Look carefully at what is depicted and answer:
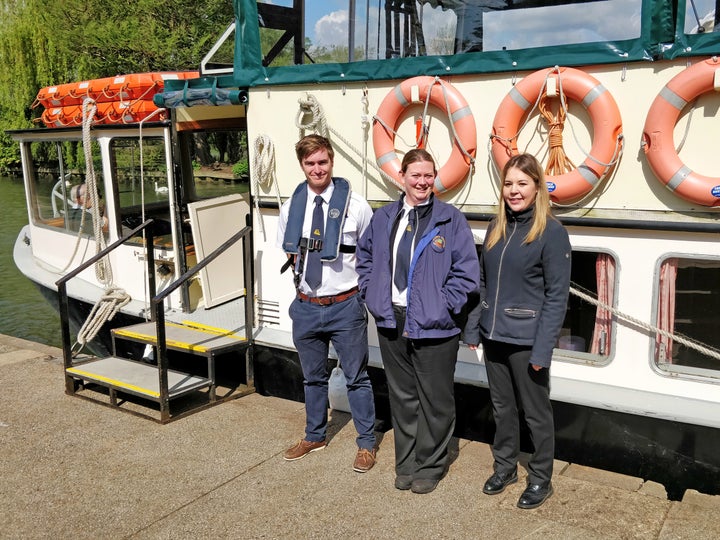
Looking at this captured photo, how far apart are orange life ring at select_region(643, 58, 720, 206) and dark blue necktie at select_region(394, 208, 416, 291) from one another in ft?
4.34

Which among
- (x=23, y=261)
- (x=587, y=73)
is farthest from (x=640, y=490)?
(x=23, y=261)

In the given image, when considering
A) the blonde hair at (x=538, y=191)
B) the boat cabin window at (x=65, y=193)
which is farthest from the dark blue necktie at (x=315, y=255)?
the boat cabin window at (x=65, y=193)

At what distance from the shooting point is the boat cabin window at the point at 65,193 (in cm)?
672

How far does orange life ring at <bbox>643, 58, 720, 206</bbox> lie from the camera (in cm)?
351

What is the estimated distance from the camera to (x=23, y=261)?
320 inches

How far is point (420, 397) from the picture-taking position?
3.60 m

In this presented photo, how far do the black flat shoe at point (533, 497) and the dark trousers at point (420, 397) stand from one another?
451 mm

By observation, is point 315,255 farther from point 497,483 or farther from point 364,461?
point 497,483

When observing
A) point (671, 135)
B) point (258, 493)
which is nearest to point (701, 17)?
point (671, 135)

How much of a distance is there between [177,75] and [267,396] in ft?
11.0

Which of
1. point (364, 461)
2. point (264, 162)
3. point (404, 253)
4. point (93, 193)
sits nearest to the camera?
point (404, 253)

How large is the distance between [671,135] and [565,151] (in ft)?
1.92

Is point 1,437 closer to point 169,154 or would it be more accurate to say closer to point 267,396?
point 267,396

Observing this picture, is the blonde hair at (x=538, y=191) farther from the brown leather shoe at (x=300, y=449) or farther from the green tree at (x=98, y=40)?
the green tree at (x=98, y=40)
